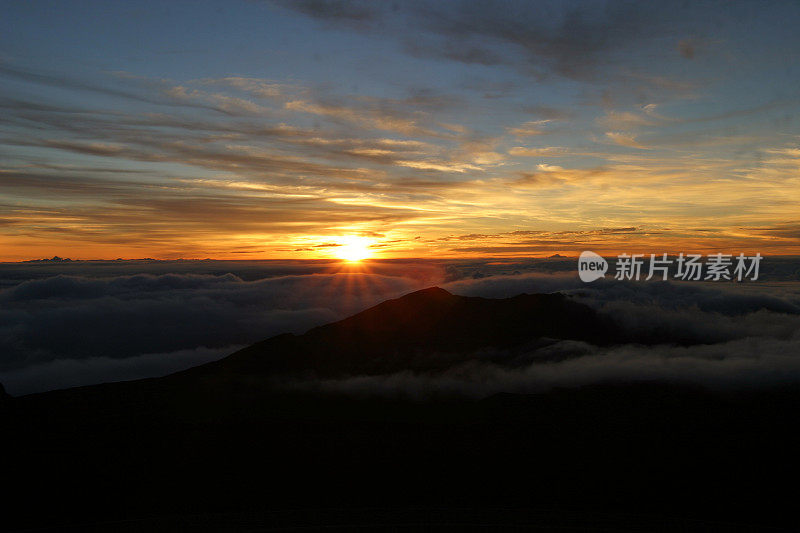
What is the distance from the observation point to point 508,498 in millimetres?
89438

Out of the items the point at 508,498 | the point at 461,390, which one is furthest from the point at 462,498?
the point at 461,390

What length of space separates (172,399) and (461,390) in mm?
96202

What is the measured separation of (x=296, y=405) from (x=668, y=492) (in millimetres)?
108066

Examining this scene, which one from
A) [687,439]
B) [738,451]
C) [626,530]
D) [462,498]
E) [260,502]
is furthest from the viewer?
[687,439]

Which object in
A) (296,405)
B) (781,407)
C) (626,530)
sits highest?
(626,530)

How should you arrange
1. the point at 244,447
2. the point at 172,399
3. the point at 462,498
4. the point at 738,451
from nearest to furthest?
the point at 462,498, the point at 244,447, the point at 738,451, the point at 172,399

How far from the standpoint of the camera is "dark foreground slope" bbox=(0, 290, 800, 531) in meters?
75.1

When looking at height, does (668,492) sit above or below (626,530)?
below

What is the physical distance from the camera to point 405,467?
97.8 m

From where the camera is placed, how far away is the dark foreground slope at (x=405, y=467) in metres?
75.1

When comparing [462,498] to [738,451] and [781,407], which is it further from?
[781,407]

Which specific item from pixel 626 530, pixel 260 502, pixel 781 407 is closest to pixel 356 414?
pixel 260 502

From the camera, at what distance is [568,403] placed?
5886 inches

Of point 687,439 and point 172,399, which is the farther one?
point 172,399
